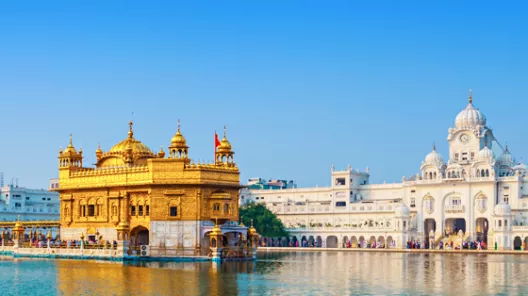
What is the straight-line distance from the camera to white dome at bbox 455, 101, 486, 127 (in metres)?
85.9

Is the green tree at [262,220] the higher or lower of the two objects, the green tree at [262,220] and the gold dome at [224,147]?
the lower

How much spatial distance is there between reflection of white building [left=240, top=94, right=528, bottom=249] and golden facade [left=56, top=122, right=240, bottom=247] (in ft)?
115

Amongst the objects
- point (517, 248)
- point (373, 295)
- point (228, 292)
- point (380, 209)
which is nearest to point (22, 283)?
point (228, 292)

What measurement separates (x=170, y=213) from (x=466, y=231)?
4052 cm

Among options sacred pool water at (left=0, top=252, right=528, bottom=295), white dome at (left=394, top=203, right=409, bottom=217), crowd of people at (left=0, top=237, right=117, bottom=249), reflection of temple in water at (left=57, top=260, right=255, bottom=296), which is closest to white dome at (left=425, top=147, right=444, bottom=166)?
white dome at (left=394, top=203, right=409, bottom=217)

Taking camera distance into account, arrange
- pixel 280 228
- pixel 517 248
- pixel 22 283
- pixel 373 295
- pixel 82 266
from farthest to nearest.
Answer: pixel 280 228
pixel 517 248
pixel 82 266
pixel 22 283
pixel 373 295

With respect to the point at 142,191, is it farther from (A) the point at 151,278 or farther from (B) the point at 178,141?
(A) the point at 151,278

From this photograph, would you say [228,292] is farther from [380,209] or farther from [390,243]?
[380,209]

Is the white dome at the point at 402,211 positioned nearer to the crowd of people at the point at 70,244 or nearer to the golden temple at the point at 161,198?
the golden temple at the point at 161,198

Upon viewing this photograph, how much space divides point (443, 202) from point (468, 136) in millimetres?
7045

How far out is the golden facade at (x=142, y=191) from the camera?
4916 cm

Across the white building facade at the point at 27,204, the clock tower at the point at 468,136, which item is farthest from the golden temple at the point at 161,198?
the white building facade at the point at 27,204

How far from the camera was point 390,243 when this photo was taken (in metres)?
85.1

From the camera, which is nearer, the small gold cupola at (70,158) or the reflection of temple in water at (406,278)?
the reflection of temple in water at (406,278)
